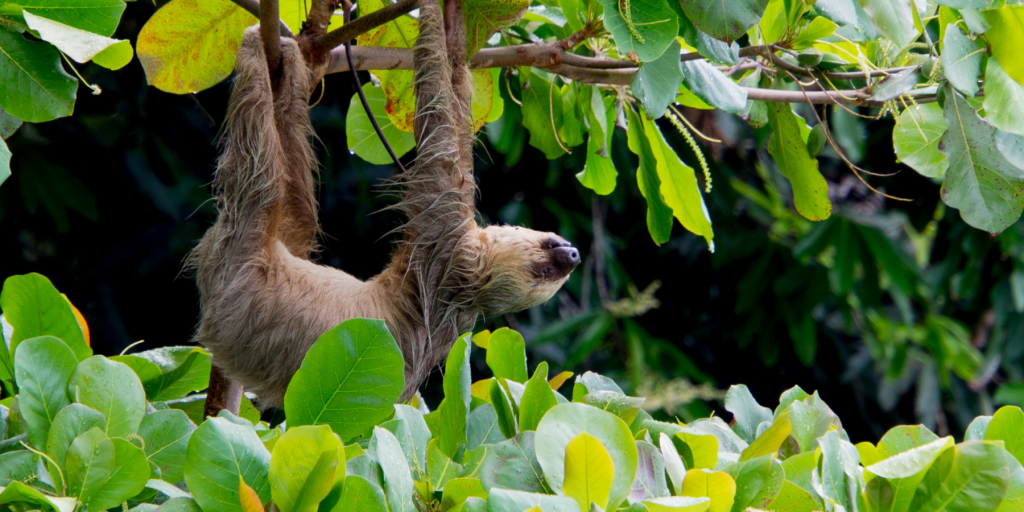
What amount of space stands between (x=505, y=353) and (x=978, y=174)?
1.17 m

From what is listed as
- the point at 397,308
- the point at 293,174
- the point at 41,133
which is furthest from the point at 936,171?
the point at 41,133

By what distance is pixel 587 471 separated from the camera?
42.4 inches

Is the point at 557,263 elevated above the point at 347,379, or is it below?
below

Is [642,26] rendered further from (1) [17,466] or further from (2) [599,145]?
(1) [17,466]

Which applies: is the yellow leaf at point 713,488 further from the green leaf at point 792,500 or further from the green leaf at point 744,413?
the green leaf at point 744,413

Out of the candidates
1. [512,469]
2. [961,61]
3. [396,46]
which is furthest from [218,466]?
[396,46]

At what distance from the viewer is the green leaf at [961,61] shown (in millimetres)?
1625

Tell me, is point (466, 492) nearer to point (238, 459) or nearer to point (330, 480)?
point (330, 480)

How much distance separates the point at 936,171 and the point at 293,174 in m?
1.80

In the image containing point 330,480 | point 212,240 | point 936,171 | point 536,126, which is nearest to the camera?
point 330,480

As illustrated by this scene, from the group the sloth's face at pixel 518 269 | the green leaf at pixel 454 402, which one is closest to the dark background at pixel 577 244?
the sloth's face at pixel 518 269

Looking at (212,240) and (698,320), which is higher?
(212,240)

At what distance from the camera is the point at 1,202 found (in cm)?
427

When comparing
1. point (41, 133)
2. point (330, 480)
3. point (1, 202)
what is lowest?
point (1, 202)
